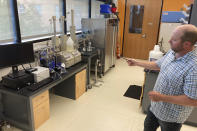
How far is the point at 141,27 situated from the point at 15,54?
4.78m

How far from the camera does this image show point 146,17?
5.64m

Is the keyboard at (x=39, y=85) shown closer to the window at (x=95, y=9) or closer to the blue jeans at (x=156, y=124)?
the blue jeans at (x=156, y=124)

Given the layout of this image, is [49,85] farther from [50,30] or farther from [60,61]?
[50,30]

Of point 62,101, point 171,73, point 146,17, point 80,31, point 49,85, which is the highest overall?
point 146,17

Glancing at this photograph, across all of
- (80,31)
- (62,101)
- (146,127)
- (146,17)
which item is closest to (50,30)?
(80,31)

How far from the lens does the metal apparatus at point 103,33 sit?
4.07 m

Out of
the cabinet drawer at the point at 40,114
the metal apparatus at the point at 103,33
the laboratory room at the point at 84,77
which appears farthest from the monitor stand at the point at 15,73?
the metal apparatus at the point at 103,33

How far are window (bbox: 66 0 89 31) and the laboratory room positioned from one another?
3cm

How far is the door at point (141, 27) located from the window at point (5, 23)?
438 cm

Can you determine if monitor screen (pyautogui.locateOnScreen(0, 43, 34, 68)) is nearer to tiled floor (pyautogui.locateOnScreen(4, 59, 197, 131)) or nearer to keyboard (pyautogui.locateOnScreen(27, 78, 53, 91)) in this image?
keyboard (pyautogui.locateOnScreen(27, 78, 53, 91))

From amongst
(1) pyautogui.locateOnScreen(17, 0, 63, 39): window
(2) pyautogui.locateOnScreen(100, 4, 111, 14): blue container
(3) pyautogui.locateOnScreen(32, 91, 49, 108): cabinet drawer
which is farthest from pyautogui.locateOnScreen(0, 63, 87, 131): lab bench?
(2) pyautogui.locateOnScreen(100, 4, 111, 14): blue container

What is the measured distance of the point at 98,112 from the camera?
9.16 feet

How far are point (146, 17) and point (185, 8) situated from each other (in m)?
1.26

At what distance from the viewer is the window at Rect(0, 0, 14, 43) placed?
2.42m
